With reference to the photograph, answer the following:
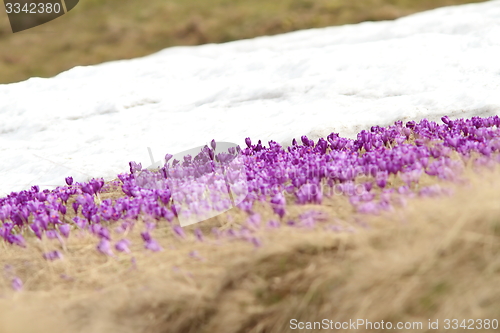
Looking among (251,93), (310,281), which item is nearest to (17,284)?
(310,281)

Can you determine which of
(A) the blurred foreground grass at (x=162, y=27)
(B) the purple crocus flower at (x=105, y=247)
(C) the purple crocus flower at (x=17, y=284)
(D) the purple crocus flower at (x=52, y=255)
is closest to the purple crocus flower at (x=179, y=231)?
(B) the purple crocus flower at (x=105, y=247)

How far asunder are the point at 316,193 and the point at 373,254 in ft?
3.43

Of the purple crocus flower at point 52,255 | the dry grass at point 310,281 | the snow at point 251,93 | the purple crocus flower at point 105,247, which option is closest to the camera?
the dry grass at point 310,281

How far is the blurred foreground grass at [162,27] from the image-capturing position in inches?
429

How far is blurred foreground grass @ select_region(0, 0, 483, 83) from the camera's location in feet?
35.7

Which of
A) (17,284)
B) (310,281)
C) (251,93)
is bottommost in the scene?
(310,281)

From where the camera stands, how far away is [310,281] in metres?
2.88

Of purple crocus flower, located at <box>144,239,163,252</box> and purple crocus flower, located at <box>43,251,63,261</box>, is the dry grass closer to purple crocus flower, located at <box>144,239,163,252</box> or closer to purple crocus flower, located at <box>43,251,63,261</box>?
purple crocus flower, located at <box>144,239,163,252</box>

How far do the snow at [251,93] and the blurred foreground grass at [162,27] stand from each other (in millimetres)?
337

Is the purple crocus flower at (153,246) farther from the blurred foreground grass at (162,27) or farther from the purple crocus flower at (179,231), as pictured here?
the blurred foreground grass at (162,27)

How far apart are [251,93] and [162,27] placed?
3.45 m

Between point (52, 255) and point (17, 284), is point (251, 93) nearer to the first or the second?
point (52, 255)

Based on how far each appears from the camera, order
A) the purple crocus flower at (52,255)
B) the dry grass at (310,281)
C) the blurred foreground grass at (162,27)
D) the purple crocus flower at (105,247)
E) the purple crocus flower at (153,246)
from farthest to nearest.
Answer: the blurred foreground grass at (162,27) → the purple crocus flower at (52,255) → the purple crocus flower at (105,247) → the purple crocus flower at (153,246) → the dry grass at (310,281)

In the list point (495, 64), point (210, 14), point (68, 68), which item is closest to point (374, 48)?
point (495, 64)
